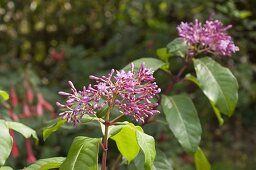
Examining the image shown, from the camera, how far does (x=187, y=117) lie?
6.36 ft

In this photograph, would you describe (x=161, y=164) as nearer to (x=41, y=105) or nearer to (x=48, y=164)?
(x=48, y=164)

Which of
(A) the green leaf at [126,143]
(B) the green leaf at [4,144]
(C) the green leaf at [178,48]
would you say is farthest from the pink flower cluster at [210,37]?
(B) the green leaf at [4,144]

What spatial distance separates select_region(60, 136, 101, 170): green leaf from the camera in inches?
54.9

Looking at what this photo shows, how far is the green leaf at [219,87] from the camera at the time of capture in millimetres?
1927

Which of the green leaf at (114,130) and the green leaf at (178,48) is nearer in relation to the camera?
the green leaf at (114,130)

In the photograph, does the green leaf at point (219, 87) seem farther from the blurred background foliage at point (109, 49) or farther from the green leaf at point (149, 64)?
the blurred background foliage at point (109, 49)

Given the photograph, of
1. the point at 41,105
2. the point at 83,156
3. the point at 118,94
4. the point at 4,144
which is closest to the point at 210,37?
the point at 118,94

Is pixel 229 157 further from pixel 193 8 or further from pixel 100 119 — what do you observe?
pixel 100 119

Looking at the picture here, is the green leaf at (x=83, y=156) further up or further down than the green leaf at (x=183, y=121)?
further up

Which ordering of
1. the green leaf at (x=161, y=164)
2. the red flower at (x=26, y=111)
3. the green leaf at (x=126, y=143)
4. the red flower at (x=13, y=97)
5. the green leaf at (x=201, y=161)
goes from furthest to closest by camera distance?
the red flower at (x=26, y=111) → the red flower at (x=13, y=97) → the green leaf at (x=201, y=161) → the green leaf at (x=161, y=164) → the green leaf at (x=126, y=143)

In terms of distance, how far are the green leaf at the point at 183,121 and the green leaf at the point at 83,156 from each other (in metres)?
0.49

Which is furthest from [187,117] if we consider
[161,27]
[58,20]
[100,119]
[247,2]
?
[58,20]

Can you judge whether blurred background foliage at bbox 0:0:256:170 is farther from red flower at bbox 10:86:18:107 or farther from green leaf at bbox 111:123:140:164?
green leaf at bbox 111:123:140:164

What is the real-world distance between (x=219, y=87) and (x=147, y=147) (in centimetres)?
64
